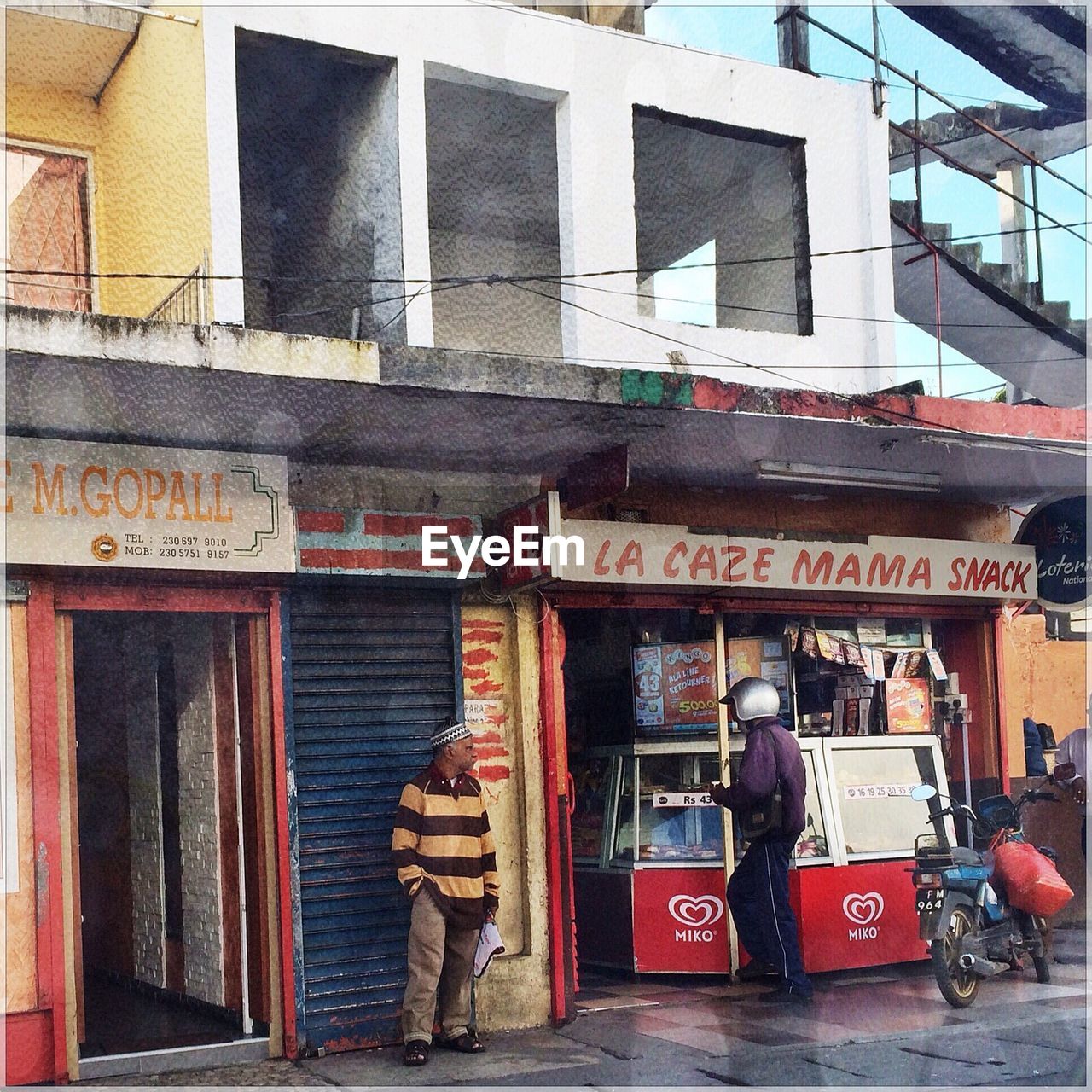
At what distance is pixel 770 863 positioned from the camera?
7977 mm

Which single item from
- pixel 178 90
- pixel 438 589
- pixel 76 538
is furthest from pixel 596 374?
pixel 178 90

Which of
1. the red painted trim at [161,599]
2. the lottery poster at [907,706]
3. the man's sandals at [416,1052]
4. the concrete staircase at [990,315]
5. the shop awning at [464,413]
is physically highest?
the concrete staircase at [990,315]

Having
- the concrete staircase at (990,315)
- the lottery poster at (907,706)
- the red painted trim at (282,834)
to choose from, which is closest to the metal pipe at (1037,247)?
the concrete staircase at (990,315)

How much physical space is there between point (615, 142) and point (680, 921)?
5352 mm

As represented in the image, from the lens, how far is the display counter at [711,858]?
8680 mm

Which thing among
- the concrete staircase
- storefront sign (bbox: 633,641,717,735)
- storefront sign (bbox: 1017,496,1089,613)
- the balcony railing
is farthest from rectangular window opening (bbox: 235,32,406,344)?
storefront sign (bbox: 1017,496,1089,613)

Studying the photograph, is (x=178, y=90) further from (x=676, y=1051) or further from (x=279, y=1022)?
(x=676, y=1051)

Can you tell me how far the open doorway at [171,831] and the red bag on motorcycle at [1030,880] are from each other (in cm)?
446

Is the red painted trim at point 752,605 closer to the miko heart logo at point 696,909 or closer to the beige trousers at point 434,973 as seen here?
the miko heart logo at point 696,909

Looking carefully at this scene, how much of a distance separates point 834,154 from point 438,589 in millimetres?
5133

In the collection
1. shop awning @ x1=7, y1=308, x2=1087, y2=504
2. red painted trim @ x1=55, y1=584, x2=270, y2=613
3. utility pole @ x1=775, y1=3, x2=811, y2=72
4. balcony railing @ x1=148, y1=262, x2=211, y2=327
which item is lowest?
red painted trim @ x1=55, y1=584, x2=270, y2=613

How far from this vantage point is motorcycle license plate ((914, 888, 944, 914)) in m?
7.67

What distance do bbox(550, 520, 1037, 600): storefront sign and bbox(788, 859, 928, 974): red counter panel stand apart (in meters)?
1.92

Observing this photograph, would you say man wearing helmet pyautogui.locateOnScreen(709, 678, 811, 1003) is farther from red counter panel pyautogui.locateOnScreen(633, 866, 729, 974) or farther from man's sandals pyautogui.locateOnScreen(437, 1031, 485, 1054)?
man's sandals pyautogui.locateOnScreen(437, 1031, 485, 1054)
